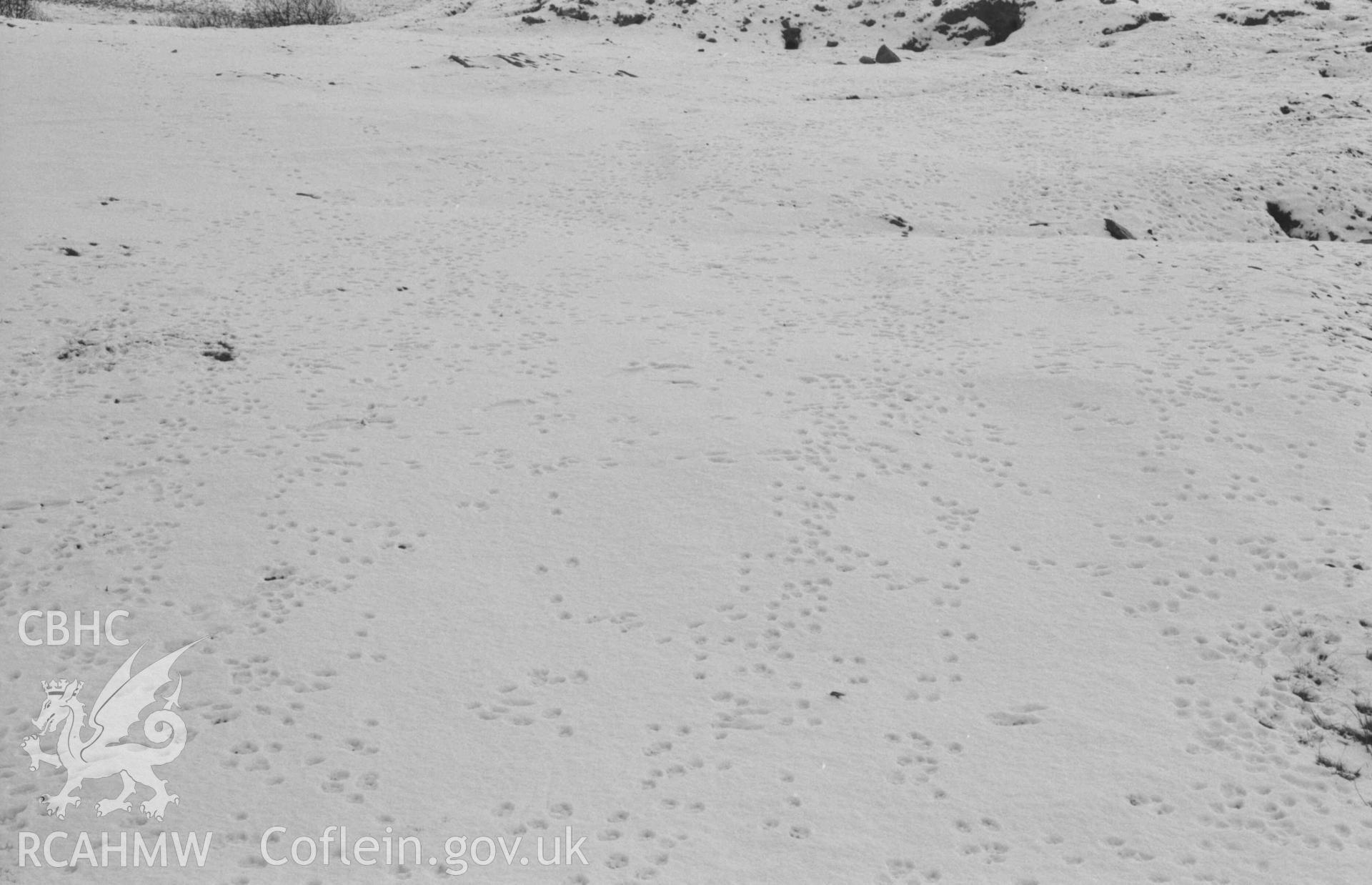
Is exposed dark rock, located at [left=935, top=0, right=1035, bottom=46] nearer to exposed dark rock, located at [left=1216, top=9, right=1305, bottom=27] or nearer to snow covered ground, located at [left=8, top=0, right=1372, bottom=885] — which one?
exposed dark rock, located at [left=1216, top=9, right=1305, bottom=27]

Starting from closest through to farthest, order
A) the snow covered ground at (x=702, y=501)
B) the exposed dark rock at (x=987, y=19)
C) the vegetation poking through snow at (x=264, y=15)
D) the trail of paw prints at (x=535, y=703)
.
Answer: the snow covered ground at (x=702, y=501) → the trail of paw prints at (x=535, y=703) → the exposed dark rock at (x=987, y=19) → the vegetation poking through snow at (x=264, y=15)

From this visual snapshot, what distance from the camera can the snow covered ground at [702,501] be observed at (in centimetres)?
1007

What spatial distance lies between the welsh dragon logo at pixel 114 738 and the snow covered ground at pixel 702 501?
0.57ft

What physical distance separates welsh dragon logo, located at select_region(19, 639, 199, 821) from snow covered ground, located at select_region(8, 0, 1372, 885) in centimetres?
17

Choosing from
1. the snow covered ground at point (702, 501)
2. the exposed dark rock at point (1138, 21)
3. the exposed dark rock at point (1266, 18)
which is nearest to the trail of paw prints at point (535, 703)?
the snow covered ground at point (702, 501)

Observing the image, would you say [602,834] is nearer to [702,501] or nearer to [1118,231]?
[702,501]

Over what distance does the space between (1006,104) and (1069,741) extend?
107ft

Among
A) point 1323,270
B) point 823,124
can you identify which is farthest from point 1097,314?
point 823,124

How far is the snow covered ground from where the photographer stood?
10.1 m

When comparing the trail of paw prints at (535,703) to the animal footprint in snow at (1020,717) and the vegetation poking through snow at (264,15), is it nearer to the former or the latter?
the animal footprint in snow at (1020,717)

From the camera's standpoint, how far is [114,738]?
408 inches

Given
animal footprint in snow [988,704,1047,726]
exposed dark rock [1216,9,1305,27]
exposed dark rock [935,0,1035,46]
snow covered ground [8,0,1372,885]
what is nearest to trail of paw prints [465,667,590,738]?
snow covered ground [8,0,1372,885]

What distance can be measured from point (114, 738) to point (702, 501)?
7943mm

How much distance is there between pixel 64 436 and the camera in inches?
616
